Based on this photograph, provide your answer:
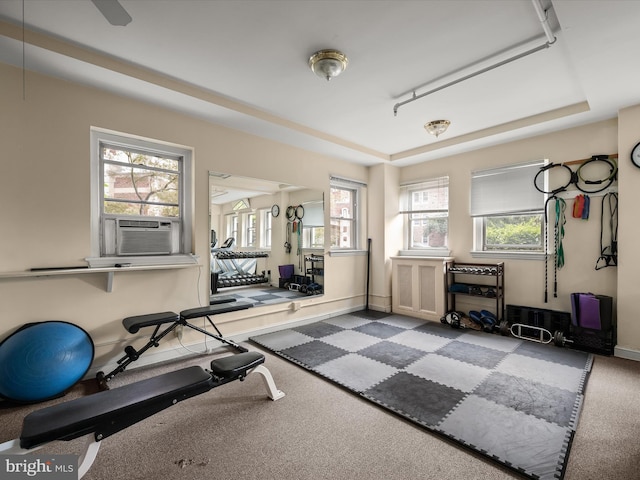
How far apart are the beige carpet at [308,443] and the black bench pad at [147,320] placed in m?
0.63

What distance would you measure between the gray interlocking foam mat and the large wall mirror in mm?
709

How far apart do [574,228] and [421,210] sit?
2172 millimetres

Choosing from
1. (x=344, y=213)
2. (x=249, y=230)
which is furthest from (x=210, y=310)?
(x=344, y=213)

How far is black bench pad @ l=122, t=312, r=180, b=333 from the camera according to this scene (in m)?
2.68

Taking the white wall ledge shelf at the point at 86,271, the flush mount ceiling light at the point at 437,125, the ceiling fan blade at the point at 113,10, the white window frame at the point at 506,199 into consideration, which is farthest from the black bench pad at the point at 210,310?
the white window frame at the point at 506,199

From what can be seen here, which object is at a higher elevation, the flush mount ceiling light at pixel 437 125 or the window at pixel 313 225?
the flush mount ceiling light at pixel 437 125

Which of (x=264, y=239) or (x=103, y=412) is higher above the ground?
(x=264, y=239)

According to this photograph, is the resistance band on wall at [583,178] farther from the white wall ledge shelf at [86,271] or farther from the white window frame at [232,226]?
the white wall ledge shelf at [86,271]

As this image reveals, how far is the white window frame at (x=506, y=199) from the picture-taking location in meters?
4.14

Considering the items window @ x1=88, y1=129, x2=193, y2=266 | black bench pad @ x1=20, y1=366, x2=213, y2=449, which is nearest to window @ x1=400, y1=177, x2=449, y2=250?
window @ x1=88, y1=129, x2=193, y2=266

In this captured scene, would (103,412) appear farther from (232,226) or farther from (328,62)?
(328,62)

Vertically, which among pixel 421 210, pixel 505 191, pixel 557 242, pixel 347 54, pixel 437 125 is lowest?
pixel 557 242

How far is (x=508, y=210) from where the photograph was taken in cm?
436

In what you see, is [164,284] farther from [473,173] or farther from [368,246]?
[473,173]
